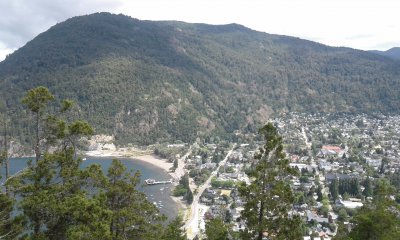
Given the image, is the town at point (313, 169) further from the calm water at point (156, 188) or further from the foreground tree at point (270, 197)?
the foreground tree at point (270, 197)

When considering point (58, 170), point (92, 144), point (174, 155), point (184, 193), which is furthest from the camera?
point (92, 144)

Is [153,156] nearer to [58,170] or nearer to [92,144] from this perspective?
[92,144]

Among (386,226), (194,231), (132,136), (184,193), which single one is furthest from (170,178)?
(386,226)

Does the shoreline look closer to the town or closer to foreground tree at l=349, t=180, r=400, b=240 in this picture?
the town

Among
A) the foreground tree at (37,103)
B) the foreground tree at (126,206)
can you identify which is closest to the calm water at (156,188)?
the foreground tree at (126,206)

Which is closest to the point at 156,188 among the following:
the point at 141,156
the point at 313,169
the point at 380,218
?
the point at 313,169
